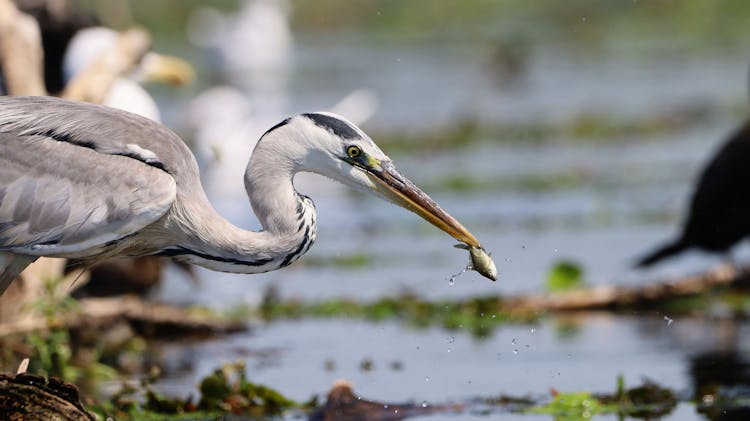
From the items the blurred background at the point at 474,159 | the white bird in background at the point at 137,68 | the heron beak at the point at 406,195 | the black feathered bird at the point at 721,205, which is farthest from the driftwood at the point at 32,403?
the black feathered bird at the point at 721,205

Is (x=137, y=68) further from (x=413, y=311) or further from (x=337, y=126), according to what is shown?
(x=337, y=126)

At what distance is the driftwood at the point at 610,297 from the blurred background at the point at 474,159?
4.0 inches

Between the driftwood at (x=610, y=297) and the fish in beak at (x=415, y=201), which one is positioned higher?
the driftwood at (x=610, y=297)

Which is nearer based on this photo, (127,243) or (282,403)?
(127,243)

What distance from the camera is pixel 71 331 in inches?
339

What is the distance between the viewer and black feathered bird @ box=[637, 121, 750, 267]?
10.4m

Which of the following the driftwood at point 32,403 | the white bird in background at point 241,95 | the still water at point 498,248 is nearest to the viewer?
the driftwood at point 32,403

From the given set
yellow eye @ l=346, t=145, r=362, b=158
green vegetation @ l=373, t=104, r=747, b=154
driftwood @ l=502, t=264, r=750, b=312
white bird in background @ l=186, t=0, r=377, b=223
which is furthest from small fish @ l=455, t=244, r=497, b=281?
green vegetation @ l=373, t=104, r=747, b=154

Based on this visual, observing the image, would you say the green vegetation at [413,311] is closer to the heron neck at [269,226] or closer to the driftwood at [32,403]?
the heron neck at [269,226]

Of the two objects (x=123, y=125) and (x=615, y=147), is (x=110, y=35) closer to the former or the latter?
(x=123, y=125)

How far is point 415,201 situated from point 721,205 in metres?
5.31

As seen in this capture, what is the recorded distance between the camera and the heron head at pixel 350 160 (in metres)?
5.54

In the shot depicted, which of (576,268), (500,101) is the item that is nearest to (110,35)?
(576,268)

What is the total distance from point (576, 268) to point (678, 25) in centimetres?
2271
